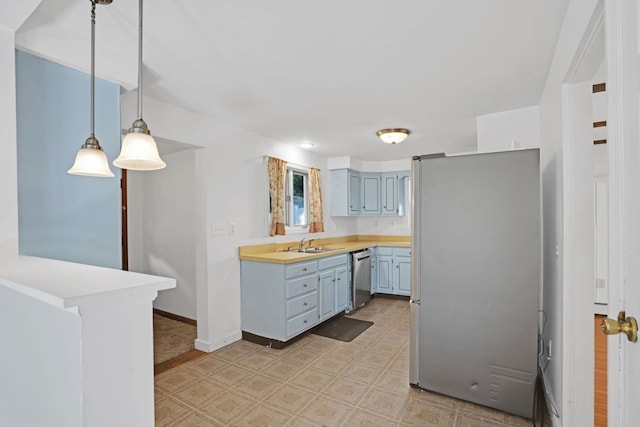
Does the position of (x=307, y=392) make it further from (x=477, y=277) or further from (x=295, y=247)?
(x=295, y=247)

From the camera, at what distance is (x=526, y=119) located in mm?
2906

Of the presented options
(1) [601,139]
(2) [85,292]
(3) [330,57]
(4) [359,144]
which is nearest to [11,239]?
(2) [85,292]

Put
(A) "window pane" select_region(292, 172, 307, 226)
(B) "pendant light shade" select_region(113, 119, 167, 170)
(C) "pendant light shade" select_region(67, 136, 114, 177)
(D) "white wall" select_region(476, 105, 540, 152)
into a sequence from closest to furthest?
(B) "pendant light shade" select_region(113, 119, 167, 170), (C) "pendant light shade" select_region(67, 136, 114, 177), (D) "white wall" select_region(476, 105, 540, 152), (A) "window pane" select_region(292, 172, 307, 226)

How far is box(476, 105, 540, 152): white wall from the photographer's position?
288 cm

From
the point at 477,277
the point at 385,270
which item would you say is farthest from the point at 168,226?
the point at 477,277

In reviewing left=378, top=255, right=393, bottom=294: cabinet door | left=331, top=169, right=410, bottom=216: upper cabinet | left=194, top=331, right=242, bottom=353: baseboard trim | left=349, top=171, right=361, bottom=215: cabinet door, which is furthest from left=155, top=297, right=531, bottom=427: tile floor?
left=331, top=169, right=410, bottom=216: upper cabinet

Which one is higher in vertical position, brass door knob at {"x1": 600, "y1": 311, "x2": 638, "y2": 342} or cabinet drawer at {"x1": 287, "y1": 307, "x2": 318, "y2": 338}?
brass door knob at {"x1": 600, "y1": 311, "x2": 638, "y2": 342}

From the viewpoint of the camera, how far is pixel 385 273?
16.8ft

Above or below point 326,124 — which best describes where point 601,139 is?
below

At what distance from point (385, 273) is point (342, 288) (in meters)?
1.26

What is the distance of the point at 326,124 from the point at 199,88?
55.5 inches

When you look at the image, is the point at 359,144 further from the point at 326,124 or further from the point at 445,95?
the point at 445,95

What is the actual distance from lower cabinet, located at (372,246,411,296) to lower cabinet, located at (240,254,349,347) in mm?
1630

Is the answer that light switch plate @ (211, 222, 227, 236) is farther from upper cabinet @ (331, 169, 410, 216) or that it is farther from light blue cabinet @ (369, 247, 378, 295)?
light blue cabinet @ (369, 247, 378, 295)
